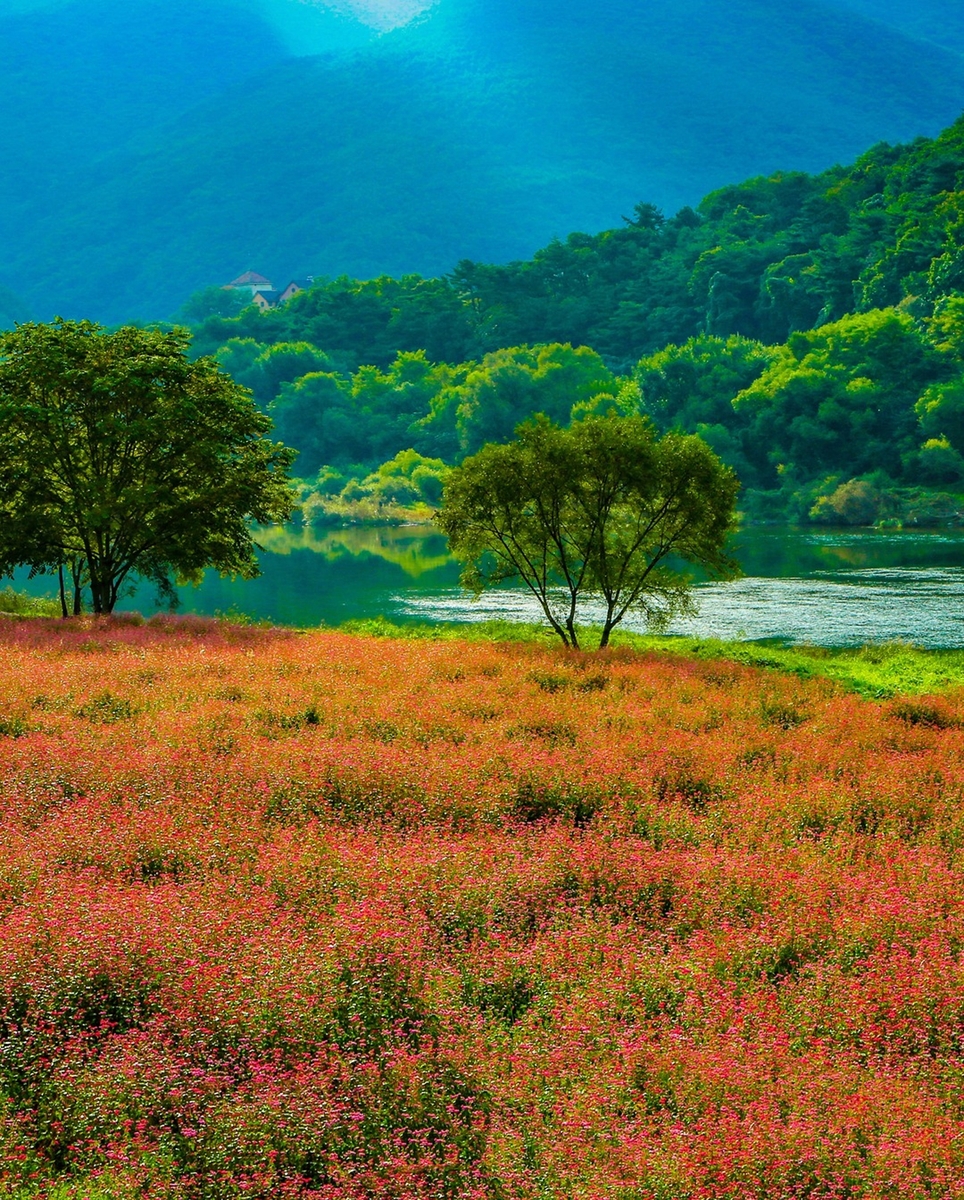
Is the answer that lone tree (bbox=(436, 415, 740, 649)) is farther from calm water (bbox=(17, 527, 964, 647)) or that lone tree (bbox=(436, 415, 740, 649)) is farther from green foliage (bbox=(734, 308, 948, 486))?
green foliage (bbox=(734, 308, 948, 486))

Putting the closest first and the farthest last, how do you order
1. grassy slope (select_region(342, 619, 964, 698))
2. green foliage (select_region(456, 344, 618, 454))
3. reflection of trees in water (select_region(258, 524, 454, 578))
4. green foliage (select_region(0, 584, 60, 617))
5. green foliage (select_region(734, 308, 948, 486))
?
grassy slope (select_region(342, 619, 964, 698))
green foliage (select_region(0, 584, 60, 617))
reflection of trees in water (select_region(258, 524, 454, 578))
green foliage (select_region(734, 308, 948, 486))
green foliage (select_region(456, 344, 618, 454))

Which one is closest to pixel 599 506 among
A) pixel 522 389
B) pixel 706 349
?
pixel 522 389

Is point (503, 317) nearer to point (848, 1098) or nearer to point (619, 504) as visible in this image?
point (619, 504)

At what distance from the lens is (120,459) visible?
32.2 m

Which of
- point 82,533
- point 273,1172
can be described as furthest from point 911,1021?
point 82,533

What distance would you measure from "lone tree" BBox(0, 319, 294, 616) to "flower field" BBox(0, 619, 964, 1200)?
611 inches

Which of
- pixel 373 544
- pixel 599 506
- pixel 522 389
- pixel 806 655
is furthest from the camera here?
pixel 522 389

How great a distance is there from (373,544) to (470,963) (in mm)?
82442

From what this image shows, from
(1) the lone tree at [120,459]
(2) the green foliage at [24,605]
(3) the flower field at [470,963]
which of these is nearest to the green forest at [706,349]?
(2) the green foliage at [24,605]

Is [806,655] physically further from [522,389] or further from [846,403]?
[522,389]

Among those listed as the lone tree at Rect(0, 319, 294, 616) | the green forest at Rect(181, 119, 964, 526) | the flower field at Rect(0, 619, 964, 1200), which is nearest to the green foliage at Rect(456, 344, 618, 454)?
the green forest at Rect(181, 119, 964, 526)

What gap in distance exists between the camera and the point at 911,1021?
316 inches

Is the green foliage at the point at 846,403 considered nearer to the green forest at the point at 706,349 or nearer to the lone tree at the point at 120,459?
the green forest at the point at 706,349

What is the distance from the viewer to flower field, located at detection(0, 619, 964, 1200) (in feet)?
20.9
